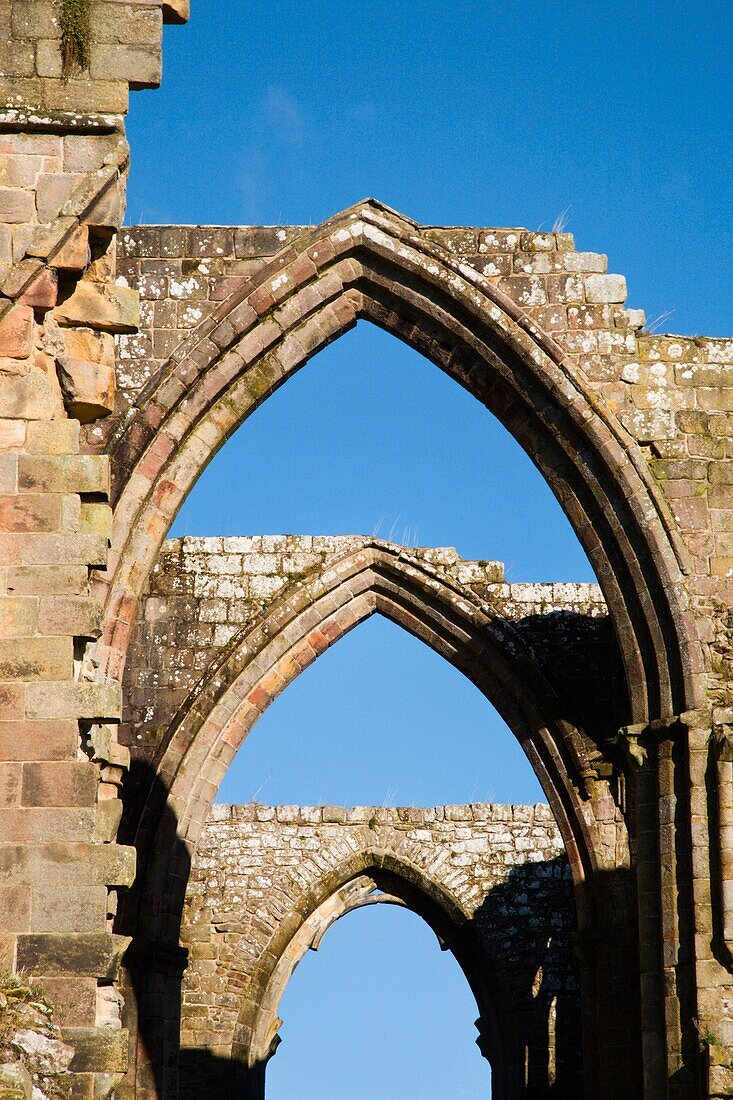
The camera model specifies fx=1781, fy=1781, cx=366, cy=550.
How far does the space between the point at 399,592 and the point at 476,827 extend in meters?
3.90

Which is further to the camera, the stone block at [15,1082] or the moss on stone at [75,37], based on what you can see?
the moss on stone at [75,37]

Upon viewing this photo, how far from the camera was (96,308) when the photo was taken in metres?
5.68

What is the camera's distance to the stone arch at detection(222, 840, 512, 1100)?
1517 centimetres

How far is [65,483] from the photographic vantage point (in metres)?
5.40

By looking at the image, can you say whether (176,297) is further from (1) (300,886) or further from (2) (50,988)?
(1) (300,886)

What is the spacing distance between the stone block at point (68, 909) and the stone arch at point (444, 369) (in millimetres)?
4451

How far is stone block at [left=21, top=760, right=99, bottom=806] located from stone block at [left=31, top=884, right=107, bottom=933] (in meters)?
0.25

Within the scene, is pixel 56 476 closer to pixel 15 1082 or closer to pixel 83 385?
pixel 83 385

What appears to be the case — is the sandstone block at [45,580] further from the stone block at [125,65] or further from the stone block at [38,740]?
the stone block at [125,65]

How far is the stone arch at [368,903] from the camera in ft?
49.8

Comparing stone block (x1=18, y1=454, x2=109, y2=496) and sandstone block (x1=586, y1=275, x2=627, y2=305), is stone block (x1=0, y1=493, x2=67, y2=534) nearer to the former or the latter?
stone block (x1=18, y1=454, x2=109, y2=496)

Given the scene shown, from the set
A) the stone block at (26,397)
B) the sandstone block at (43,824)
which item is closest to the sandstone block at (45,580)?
the stone block at (26,397)

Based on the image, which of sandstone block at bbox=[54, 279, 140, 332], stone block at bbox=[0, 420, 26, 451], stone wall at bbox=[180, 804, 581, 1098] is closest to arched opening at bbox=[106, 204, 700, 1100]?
stone wall at bbox=[180, 804, 581, 1098]

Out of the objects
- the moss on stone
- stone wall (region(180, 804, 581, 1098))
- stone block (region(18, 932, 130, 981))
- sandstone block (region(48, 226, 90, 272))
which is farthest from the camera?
stone wall (region(180, 804, 581, 1098))
